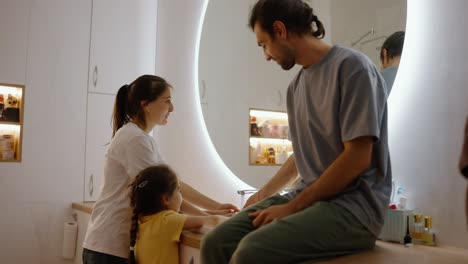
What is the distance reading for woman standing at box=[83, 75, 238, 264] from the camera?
1.62 m

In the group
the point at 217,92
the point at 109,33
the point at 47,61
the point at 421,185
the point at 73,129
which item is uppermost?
the point at 109,33

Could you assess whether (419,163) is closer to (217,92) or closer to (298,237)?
(298,237)

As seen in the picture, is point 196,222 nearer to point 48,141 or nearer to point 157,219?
point 157,219

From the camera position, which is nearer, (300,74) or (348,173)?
(348,173)

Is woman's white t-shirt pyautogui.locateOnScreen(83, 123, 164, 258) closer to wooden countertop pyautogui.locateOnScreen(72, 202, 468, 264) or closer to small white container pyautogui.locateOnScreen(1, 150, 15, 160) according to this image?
wooden countertop pyautogui.locateOnScreen(72, 202, 468, 264)

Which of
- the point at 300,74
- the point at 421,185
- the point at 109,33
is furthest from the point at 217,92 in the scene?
the point at 421,185

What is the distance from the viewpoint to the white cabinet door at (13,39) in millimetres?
2531

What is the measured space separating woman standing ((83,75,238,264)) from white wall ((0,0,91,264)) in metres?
0.99

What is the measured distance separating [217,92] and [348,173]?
4.82 feet

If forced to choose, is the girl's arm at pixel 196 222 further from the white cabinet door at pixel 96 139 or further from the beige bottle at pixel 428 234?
the white cabinet door at pixel 96 139

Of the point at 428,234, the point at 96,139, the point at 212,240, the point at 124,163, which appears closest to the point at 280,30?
the point at 212,240

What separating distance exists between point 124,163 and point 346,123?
96 cm

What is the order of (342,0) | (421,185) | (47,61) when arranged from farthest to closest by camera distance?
(47,61), (342,0), (421,185)

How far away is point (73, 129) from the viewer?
2703 millimetres
